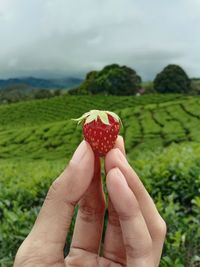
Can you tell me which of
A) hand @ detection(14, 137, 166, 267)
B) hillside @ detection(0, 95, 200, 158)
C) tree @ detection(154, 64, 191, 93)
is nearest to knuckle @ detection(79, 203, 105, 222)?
hand @ detection(14, 137, 166, 267)

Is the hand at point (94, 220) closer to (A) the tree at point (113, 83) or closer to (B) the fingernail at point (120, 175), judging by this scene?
(B) the fingernail at point (120, 175)

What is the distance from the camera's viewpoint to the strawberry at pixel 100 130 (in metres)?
1.84

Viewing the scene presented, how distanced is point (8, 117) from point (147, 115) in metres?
15.5

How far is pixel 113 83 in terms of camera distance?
58.8 m

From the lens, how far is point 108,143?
1858 millimetres

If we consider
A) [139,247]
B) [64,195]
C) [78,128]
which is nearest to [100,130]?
[64,195]

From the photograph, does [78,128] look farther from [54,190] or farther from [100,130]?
[54,190]

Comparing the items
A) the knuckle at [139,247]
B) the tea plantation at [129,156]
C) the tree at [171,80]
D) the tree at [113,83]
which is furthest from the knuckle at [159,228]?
the tree at [171,80]

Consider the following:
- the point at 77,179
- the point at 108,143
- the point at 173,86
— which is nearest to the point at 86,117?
the point at 108,143

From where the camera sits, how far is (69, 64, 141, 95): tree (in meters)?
58.6

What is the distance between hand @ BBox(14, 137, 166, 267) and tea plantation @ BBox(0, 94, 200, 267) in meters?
0.89

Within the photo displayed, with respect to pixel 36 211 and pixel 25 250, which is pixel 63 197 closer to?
pixel 25 250

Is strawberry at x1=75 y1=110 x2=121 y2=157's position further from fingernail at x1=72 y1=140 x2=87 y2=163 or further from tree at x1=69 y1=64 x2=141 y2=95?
tree at x1=69 y1=64 x2=141 y2=95

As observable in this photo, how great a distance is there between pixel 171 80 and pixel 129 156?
4693 cm
